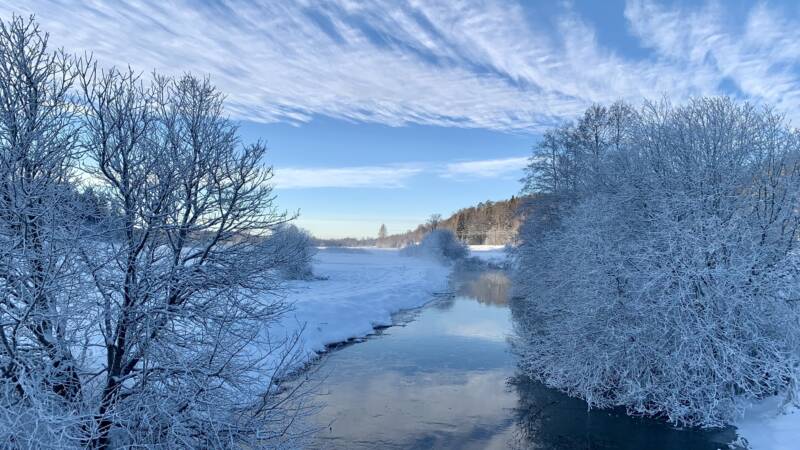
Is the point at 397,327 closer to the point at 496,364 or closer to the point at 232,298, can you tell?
the point at 496,364

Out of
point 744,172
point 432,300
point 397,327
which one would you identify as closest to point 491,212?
point 432,300

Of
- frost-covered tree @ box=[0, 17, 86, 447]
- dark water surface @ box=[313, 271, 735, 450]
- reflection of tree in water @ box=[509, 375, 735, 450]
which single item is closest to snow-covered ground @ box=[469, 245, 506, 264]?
dark water surface @ box=[313, 271, 735, 450]

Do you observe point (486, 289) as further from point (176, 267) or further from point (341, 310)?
point (176, 267)

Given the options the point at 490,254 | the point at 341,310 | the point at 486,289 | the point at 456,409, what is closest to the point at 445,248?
the point at 490,254

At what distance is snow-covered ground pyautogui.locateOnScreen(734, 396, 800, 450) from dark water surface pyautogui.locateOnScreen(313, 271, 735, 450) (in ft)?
1.46

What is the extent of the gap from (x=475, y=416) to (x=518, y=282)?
60.7ft

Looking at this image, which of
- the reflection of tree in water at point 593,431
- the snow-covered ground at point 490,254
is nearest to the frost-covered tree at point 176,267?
the reflection of tree in water at point 593,431

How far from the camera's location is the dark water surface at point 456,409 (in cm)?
988

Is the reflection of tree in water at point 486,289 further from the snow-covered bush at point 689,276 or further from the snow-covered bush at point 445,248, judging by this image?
the snow-covered bush at point 445,248

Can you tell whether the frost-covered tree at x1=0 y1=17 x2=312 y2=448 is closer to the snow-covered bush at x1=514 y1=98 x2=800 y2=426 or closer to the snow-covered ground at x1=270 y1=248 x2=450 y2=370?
the snow-covered ground at x1=270 y1=248 x2=450 y2=370

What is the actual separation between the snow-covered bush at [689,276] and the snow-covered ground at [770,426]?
36 centimetres

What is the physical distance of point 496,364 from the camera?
607 inches

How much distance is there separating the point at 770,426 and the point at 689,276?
11.0ft

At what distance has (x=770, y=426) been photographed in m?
10.2
